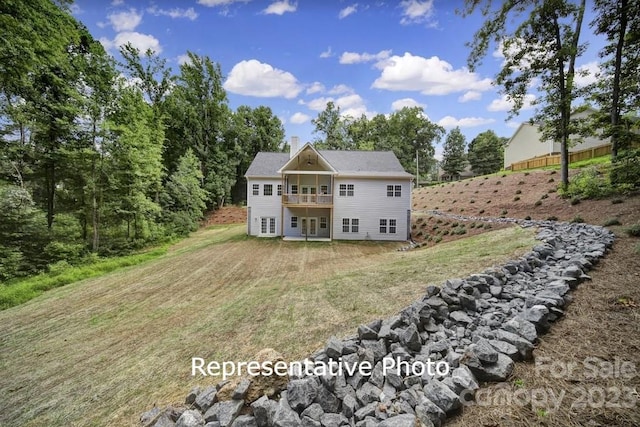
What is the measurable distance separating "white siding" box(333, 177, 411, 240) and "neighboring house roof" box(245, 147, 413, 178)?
0.55 m

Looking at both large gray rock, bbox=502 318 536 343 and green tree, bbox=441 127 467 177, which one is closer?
large gray rock, bbox=502 318 536 343

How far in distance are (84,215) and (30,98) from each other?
6.51 meters

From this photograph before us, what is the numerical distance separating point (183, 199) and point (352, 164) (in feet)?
51.2

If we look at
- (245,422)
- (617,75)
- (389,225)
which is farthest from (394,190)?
(245,422)

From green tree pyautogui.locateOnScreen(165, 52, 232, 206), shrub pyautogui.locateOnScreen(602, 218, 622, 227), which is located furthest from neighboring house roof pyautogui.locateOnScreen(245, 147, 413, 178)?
green tree pyautogui.locateOnScreen(165, 52, 232, 206)

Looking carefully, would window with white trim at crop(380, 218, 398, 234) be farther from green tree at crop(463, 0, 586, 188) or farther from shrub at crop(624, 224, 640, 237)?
shrub at crop(624, 224, 640, 237)

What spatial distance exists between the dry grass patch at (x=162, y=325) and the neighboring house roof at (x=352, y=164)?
918cm

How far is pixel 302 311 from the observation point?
18.4ft

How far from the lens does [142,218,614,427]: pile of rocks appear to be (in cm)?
238

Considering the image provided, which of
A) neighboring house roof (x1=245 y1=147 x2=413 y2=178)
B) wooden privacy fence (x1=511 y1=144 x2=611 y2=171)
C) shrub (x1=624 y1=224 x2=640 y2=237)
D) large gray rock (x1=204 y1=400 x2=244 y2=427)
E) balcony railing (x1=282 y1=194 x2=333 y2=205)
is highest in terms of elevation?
wooden privacy fence (x1=511 y1=144 x2=611 y2=171)

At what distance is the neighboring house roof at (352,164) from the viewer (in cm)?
1747

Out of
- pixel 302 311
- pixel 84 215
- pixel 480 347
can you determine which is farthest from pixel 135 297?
pixel 84 215

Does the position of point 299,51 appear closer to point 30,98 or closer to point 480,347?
point 30,98

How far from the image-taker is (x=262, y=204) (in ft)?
60.5
